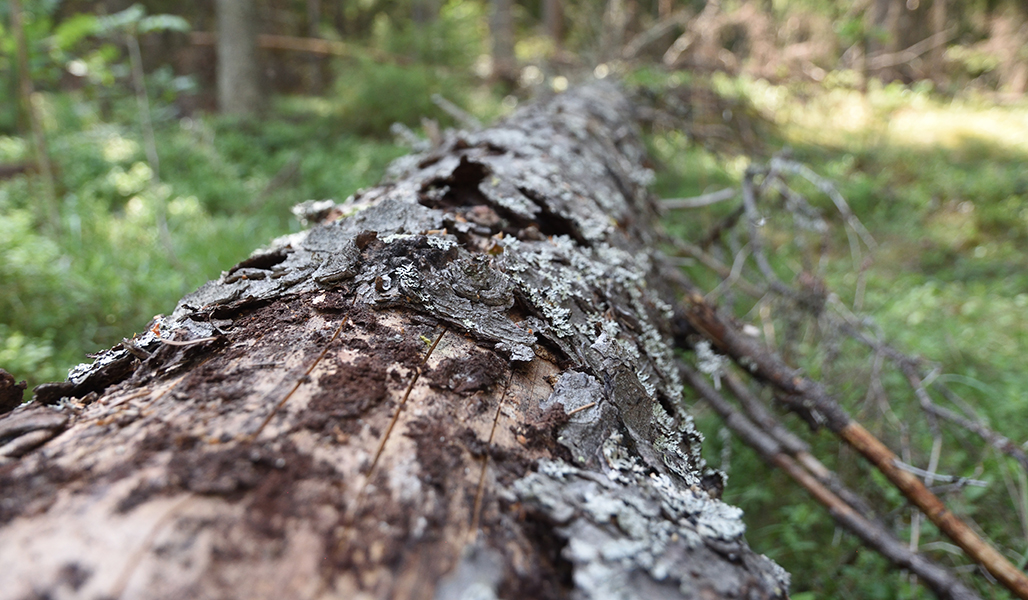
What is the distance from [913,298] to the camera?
155 inches

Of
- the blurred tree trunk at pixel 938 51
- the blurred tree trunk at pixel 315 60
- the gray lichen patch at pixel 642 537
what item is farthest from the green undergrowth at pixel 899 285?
the blurred tree trunk at pixel 315 60

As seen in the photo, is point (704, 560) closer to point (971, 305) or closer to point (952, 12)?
point (971, 305)

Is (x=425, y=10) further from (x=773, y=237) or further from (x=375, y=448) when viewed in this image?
(x=375, y=448)

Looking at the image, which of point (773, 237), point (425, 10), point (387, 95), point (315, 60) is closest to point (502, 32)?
point (425, 10)

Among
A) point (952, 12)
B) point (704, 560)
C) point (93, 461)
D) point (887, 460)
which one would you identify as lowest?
point (887, 460)

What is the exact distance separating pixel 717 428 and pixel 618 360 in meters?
1.96

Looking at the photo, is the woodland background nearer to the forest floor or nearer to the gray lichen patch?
the forest floor

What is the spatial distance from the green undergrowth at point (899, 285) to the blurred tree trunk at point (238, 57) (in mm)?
6192

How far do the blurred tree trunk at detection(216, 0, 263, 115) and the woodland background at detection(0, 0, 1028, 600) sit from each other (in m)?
0.16

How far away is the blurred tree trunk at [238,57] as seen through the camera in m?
7.69

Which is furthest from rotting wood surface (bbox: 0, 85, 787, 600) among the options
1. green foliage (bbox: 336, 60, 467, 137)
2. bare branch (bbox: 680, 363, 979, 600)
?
green foliage (bbox: 336, 60, 467, 137)

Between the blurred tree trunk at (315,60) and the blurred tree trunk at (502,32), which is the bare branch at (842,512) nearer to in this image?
the blurred tree trunk at (502,32)

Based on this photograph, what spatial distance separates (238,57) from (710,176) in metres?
7.10

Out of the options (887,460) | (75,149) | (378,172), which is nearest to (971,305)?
(887,460)
